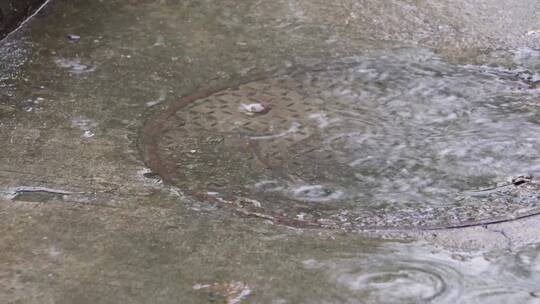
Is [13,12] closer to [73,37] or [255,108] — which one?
[73,37]

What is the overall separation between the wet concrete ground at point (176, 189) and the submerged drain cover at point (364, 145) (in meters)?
0.11

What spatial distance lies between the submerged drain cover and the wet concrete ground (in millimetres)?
106

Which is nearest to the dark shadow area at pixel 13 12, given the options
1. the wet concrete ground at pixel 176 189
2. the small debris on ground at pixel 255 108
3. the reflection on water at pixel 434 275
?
the wet concrete ground at pixel 176 189

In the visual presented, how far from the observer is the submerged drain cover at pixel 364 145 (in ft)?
9.66

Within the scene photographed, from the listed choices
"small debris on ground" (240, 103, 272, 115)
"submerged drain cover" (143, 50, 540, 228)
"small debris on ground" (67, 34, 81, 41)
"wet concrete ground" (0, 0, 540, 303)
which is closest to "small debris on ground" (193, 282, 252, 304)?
"wet concrete ground" (0, 0, 540, 303)

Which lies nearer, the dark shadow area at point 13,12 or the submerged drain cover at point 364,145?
the submerged drain cover at point 364,145

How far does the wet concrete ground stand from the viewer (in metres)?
2.50

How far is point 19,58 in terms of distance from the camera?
13.6ft

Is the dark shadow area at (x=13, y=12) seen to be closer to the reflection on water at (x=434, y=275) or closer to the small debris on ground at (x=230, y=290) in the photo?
the small debris on ground at (x=230, y=290)

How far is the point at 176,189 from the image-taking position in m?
3.04

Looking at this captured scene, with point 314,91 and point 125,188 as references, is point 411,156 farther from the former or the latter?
Answer: point 125,188

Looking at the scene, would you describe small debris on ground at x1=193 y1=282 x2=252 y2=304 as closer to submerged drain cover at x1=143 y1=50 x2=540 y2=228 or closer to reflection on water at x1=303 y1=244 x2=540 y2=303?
reflection on water at x1=303 y1=244 x2=540 y2=303

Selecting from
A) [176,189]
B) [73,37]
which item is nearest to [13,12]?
[73,37]

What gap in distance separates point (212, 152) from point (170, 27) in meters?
1.47
